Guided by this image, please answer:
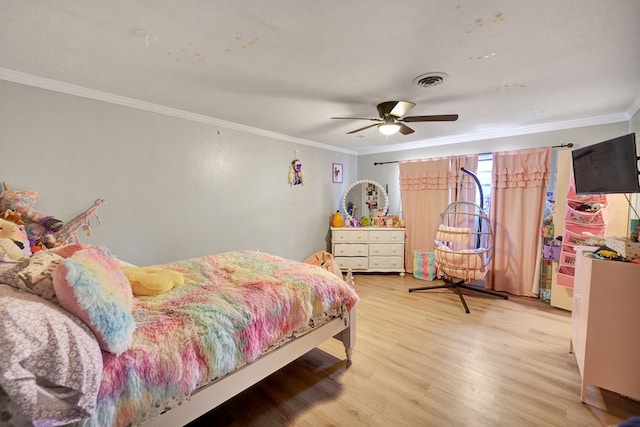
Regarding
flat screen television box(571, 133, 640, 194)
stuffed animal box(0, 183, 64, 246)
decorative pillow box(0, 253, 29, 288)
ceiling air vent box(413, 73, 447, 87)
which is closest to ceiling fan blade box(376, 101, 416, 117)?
ceiling air vent box(413, 73, 447, 87)

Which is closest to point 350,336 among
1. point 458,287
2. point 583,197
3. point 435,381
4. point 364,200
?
point 435,381

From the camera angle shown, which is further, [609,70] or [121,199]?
[121,199]

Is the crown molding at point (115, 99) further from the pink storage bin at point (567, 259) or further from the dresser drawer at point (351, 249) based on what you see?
the pink storage bin at point (567, 259)

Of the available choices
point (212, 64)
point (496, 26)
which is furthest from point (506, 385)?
point (212, 64)

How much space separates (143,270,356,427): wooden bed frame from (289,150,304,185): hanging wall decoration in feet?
8.26

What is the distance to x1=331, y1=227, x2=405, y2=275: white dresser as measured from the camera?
4.68 m

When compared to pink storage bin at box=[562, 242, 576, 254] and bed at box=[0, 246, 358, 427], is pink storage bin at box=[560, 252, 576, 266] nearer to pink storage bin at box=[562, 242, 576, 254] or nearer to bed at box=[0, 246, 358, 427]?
pink storage bin at box=[562, 242, 576, 254]

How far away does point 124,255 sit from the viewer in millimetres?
2680

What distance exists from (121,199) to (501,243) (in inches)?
182

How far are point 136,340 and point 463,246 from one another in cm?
400

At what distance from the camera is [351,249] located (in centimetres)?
469

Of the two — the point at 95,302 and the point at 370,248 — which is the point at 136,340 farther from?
the point at 370,248

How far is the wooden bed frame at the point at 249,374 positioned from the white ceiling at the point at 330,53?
1.89 meters

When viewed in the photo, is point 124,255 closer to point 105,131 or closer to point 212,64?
point 105,131
